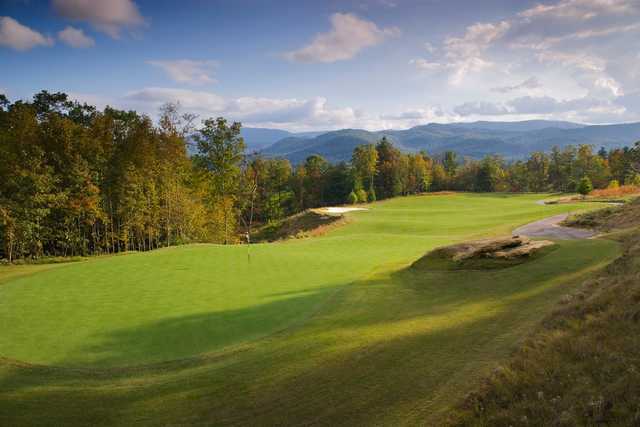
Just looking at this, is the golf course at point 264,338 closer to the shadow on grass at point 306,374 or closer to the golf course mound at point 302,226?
the shadow on grass at point 306,374

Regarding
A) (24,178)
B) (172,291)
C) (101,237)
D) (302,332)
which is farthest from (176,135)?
(302,332)

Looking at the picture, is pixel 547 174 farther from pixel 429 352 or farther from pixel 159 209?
pixel 429 352

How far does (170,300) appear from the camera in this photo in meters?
12.8

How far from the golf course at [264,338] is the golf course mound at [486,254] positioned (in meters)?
0.52

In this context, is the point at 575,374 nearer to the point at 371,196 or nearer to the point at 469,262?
the point at 469,262

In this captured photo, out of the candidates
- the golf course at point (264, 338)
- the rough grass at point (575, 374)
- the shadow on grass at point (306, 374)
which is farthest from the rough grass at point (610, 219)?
the rough grass at point (575, 374)

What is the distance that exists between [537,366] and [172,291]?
39.0 ft

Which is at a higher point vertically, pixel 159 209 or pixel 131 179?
pixel 131 179

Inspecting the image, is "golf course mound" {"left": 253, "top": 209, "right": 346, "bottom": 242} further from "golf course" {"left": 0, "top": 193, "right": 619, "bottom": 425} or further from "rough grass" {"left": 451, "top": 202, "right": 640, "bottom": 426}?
"rough grass" {"left": 451, "top": 202, "right": 640, "bottom": 426}

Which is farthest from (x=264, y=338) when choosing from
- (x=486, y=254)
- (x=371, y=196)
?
(x=371, y=196)

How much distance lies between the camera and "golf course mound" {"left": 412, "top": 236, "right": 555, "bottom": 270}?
13.8m

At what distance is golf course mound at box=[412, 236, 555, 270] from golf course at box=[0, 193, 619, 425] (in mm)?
524

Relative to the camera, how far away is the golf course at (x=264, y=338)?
6.04 meters

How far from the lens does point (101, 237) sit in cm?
3347
